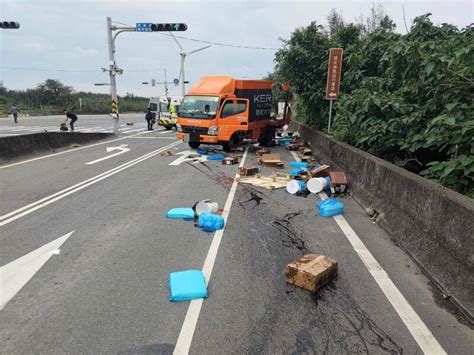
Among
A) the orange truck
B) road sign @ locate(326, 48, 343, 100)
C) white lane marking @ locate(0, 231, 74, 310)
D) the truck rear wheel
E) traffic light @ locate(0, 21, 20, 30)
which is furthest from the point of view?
the truck rear wheel

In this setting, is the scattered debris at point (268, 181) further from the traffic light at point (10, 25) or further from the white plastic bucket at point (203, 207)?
the traffic light at point (10, 25)

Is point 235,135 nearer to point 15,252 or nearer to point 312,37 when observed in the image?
point 312,37

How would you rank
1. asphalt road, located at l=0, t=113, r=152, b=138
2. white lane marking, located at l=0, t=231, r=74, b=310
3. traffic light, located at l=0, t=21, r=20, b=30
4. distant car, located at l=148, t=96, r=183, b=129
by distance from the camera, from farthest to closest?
1. distant car, located at l=148, t=96, r=183, b=129
2. asphalt road, located at l=0, t=113, r=152, b=138
3. traffic light, located at l=0, t=21, r=20, b=30
4. white lane marking, located at l=0, t=231, r=74, b=310

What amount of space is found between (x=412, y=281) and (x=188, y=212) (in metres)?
3.90

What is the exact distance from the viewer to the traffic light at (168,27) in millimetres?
21473

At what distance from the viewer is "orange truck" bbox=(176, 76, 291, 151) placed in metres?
17.2

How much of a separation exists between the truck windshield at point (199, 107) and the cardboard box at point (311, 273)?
13.0 meters

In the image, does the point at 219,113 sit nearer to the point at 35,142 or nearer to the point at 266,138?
the point at 266,138

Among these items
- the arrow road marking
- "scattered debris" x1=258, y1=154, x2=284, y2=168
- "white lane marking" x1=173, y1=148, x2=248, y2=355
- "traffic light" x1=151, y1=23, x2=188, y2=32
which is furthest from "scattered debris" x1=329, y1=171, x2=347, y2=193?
"traffic light" x1=151, y1=23, x2=188, y2=32

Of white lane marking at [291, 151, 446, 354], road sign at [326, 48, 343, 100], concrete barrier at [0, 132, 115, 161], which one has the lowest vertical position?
concrete barrier at [0, 132, 115, 161]

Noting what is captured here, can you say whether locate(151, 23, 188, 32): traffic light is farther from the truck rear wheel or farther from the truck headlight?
the truck headlight

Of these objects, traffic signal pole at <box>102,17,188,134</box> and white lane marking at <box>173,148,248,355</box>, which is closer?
white lane marking at <box>173,148,248,355</box>

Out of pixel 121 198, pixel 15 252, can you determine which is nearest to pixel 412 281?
pixel 15 252

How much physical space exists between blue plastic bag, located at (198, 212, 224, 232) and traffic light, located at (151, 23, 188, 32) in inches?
674
